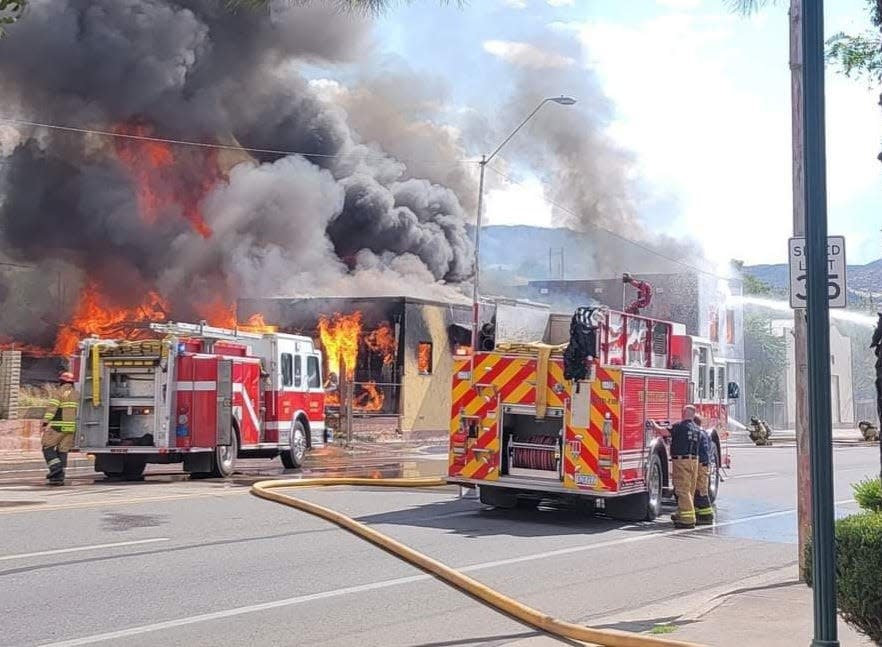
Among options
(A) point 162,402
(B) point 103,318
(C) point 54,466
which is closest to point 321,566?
(C) point 54,466

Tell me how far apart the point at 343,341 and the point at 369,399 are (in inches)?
78.5

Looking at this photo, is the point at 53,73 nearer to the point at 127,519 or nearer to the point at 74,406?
the point at 74,406

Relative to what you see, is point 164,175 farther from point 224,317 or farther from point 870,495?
point 870,495

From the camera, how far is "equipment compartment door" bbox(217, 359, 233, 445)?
16.7m

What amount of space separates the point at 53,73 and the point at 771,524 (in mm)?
31623

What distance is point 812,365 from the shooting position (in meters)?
4.54

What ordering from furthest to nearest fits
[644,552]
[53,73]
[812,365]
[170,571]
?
[53,73]
[644,552]
[170,571]
[812,365]

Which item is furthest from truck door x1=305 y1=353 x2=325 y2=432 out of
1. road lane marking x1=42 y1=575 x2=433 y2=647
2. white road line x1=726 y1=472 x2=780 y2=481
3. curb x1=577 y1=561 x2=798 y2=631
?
curb x1=577 y1=561 x2=798 y2=631

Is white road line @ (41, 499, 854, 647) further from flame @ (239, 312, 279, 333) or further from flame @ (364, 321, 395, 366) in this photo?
flame @ (239, 312, 279, 333)

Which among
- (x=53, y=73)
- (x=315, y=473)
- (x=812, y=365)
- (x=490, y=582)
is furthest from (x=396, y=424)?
(x=812, y=365)

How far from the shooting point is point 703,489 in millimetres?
12594

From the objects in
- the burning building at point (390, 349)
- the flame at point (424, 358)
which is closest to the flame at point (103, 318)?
the burning building at point (390, 349)

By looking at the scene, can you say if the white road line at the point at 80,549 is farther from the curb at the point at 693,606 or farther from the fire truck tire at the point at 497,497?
the fire truck tire at the point at 497,497

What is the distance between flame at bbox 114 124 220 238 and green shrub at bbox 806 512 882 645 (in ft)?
120
